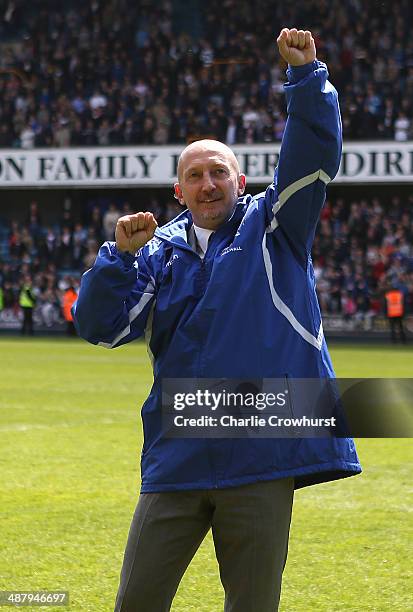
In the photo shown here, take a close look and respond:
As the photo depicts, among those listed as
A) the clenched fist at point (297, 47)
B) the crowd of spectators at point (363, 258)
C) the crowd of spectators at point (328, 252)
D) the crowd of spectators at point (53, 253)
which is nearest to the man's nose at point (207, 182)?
the clenched fist at point (297, 47)

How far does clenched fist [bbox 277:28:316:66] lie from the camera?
3277 mm

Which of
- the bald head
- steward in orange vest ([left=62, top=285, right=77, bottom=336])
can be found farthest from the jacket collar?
steward in orange vest ([left=62, top=285, right=77, bottom=336])

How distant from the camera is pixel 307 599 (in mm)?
5605

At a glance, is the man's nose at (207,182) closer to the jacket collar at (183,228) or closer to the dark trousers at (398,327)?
the jacket collar at (183,228)

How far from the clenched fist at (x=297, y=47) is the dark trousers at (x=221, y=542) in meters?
1.19

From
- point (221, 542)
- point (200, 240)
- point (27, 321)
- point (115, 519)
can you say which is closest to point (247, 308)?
point (200, 240)

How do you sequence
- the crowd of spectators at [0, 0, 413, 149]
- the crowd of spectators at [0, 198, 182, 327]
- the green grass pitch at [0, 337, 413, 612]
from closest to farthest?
the green grass pitch at [0, 337, 413, 612] → the crowd of spectators at [0, 0, 413, 149] → the crowd of spectators at [0, 198, 182, 327]

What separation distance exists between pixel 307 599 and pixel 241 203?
8.87 ft

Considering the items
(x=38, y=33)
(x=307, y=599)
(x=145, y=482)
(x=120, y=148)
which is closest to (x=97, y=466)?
(x=307, y=599)

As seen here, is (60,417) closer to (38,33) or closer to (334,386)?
(334,386)

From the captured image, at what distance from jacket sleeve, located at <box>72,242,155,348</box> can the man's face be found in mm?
253

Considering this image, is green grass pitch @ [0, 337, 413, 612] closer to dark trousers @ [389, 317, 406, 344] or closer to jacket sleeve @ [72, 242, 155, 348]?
jacket sleeve @ [72, 242, 155, 348]

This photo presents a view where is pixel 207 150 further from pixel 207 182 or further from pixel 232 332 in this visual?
pixel 232 332

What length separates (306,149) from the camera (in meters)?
3.33
